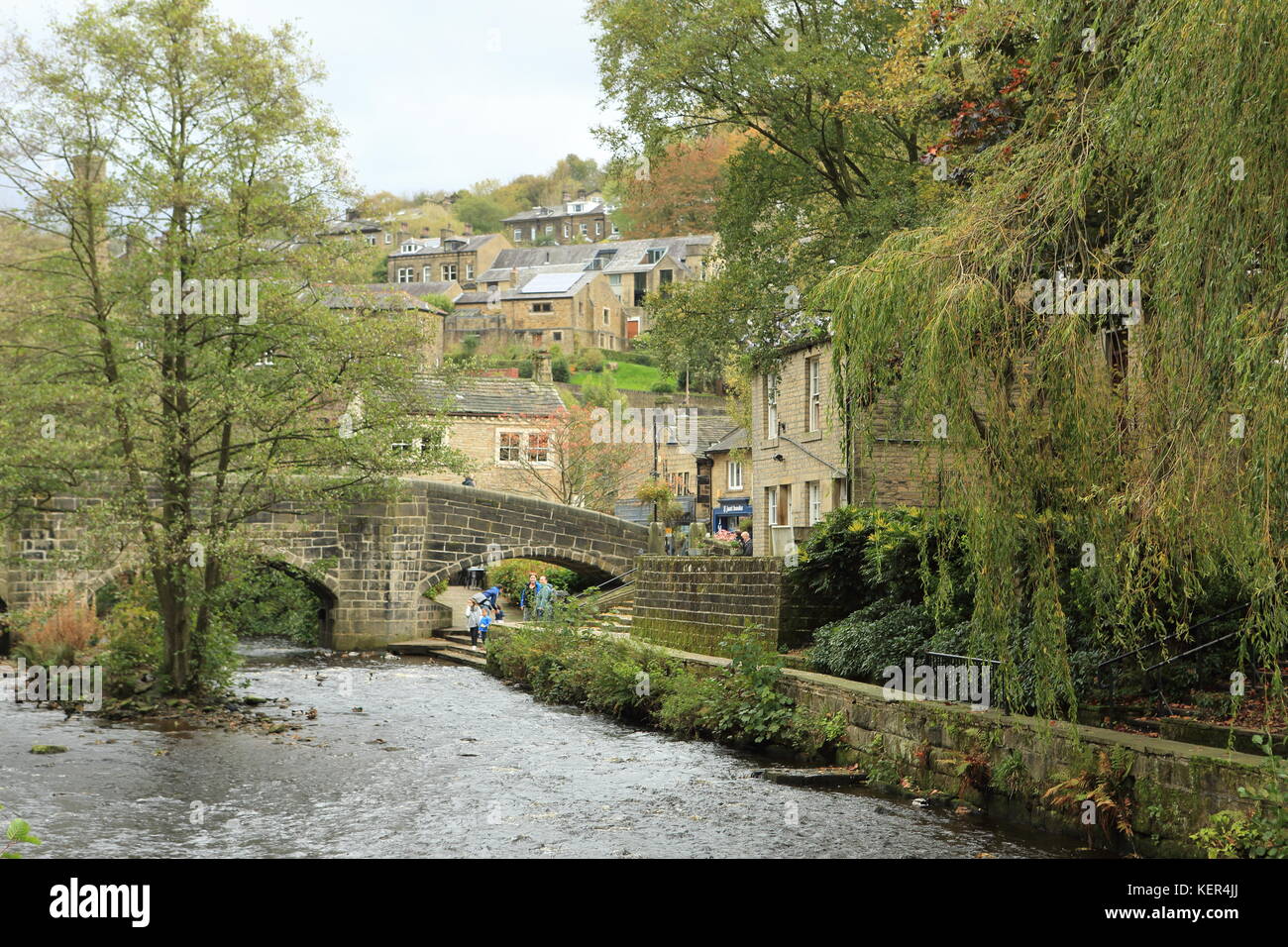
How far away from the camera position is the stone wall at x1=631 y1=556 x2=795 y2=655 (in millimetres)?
18750

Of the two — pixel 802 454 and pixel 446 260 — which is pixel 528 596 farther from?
pixel 446 260

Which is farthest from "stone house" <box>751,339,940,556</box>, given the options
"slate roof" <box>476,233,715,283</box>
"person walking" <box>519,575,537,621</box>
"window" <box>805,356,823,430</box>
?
"slate roof" <box>476,233,715,283</box>

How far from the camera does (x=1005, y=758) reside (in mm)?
11445

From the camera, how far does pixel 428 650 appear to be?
32219 mm

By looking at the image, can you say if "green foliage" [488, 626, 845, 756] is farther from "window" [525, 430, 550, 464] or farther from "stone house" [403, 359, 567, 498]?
"stone house" [403, 359, 567, 498]

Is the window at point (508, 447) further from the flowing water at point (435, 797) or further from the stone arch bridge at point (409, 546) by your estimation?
the flowing water at point (435, 797)

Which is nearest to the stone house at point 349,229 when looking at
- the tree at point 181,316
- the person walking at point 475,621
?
the tree at point 181,316

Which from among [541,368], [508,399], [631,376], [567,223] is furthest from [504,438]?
[567,223]

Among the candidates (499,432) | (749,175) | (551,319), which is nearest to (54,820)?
(749,175)

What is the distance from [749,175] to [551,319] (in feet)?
217

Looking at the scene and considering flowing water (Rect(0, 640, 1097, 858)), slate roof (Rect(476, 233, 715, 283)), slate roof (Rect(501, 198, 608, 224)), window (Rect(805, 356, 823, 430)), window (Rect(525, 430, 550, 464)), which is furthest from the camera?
slate roof (Rect(501, 198, 608, 224))

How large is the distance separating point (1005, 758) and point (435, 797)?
5608mm

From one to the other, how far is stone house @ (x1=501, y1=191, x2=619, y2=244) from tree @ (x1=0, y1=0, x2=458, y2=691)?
Answer: 323 ft

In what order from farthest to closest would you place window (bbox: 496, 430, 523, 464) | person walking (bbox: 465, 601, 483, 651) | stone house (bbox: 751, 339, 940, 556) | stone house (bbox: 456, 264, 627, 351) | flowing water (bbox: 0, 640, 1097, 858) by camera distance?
stone house (bbox: 456, 264, 627, 351)
window (bbox: 496, 430, 523, 464)
person walking (bbox: 465, 601, 483, 651)
stone house (bbox: 751, 339, 940, 556)
flowing water (bbox: 0, 640, 1097, 858)
